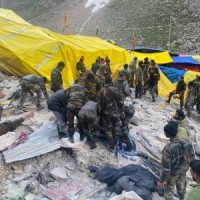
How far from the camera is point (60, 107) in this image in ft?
26.1

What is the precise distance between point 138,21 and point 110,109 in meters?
29.4

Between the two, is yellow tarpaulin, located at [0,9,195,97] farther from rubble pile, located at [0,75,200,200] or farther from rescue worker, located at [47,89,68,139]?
rescue worker, located at [47,89,68,139]

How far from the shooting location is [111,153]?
789 centimetres

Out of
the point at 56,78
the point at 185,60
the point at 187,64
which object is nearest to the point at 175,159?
the point at 56,78

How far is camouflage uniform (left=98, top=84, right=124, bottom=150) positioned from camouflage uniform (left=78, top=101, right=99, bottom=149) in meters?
0.21

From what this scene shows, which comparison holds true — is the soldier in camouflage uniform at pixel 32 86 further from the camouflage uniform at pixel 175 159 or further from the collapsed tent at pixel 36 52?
the camouflage uniform at pixel 175 159

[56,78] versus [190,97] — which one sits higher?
[56,78]

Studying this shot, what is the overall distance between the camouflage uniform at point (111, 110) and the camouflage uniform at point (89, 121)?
205 millimetres

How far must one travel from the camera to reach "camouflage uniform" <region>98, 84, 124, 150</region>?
24.9 ft

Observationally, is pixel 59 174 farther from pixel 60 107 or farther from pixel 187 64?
pixel 187 64

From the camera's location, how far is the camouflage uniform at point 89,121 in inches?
291

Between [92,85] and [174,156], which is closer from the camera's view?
[174,156]

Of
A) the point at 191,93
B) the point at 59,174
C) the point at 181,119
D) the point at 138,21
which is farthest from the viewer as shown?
the point at 138,21

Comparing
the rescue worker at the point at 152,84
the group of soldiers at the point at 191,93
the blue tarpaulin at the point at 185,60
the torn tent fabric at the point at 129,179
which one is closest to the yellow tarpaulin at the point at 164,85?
the rescue worker at the point at 152,84
